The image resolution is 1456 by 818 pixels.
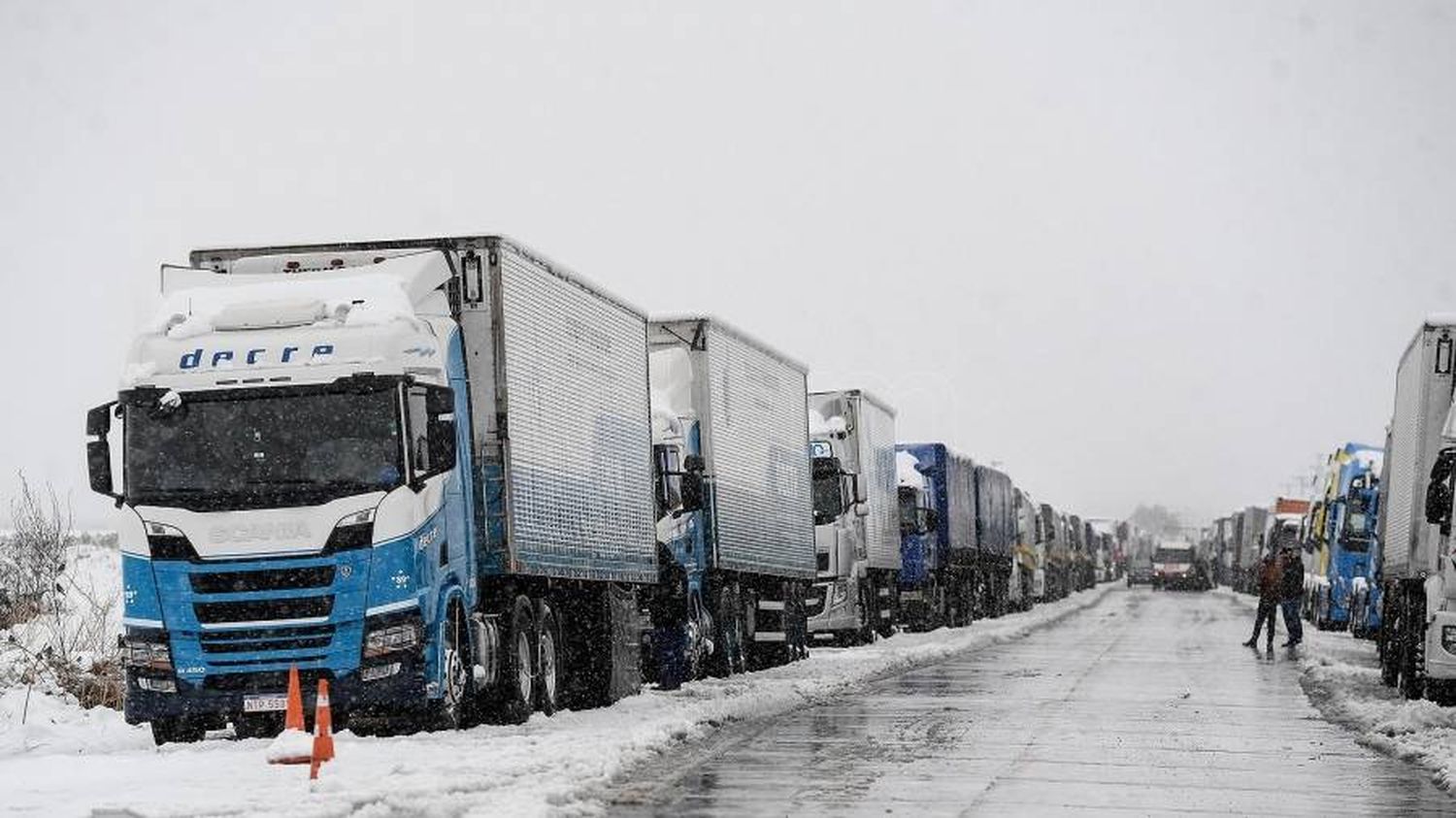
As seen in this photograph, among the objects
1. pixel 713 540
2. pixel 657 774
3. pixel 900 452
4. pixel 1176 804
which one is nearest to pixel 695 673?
pixel 713 540

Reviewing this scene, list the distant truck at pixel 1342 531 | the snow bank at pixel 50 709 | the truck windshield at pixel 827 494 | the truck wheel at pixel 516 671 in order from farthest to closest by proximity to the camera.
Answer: the distant truck at pixel 1342 531 < the truck windshield at pixel 827 494 < the truck wheel at pixel 516 671 < the snow bank at pixel 50 709

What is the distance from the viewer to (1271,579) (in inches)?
1309

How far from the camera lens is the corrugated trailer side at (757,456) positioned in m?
24.5

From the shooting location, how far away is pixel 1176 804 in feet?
39.2

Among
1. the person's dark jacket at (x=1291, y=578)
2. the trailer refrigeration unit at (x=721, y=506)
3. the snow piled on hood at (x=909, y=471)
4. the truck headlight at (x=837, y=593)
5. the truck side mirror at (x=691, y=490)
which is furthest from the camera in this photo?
the snow piled on hood at (x=909, y=471)

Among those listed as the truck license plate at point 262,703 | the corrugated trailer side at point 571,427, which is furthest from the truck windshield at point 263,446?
the corrugated trailer side at point 571,427

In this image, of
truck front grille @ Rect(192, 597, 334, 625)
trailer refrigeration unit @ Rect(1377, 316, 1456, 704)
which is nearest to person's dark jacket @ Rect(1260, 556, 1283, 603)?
trailer refrigeration unit @ Rect(1377, 316, 1456, 704)

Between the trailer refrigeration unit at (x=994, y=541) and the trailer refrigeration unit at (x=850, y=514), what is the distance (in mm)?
14521

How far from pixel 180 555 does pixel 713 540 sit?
9575 millimetres

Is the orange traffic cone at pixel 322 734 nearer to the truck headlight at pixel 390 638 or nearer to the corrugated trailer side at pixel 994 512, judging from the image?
the truck headlight at pixel 390 638

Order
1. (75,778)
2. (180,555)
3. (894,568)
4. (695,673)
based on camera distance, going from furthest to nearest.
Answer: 1. (894,568)
2. (695,673)
3. (180,555)
4. (75,778)

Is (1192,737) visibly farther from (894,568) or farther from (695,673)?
(894,568)

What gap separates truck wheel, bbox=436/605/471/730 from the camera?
15.6 metres

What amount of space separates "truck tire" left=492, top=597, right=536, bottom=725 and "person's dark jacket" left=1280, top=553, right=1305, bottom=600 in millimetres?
18770
